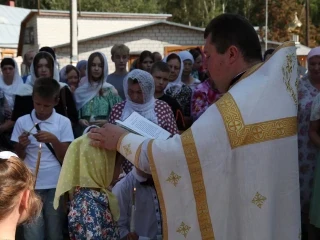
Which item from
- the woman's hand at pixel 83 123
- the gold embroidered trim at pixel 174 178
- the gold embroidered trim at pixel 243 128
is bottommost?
the woman's hand at pixel 83 123

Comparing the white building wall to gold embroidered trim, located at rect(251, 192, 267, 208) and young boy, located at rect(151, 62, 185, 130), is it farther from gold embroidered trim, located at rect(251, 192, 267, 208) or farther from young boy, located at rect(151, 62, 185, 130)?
gold embroidered trim, located at rect(251, 192, 267, 208)

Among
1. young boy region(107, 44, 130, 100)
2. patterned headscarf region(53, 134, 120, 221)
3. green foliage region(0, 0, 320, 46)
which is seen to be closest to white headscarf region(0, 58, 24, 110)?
young boy region(107, 44, 130, 100)

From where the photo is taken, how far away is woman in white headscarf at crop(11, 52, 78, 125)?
5648 millimetres

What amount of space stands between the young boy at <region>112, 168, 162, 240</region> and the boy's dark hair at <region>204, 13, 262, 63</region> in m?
1.49

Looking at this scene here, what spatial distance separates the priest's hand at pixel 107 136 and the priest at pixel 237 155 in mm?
200

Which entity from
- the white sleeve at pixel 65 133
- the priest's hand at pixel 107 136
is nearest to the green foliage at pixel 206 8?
the white sleeve at pixel 65 133

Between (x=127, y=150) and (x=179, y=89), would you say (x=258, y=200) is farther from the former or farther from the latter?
(x=179, y=89)

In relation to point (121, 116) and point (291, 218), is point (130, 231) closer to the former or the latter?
point (121, 116)

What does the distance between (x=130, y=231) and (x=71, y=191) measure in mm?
801

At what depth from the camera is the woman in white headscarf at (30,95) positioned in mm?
5648

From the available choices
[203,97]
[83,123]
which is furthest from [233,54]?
[83,123]

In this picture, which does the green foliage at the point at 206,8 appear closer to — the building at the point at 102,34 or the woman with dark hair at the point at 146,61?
the building at the point at 102,34

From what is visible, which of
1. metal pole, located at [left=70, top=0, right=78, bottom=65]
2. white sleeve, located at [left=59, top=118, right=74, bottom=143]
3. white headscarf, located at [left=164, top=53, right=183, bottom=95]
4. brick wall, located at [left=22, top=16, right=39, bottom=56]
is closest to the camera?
white sleeve, located at [left=59, top=118, right=74, bottom=143]

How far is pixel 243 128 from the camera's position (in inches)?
119
